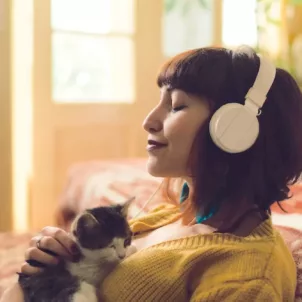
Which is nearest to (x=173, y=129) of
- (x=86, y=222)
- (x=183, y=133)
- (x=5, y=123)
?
(x=183, y=133)

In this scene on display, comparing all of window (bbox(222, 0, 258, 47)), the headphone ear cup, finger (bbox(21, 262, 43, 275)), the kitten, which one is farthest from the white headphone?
window (bbox(222, 0, 258, 47))

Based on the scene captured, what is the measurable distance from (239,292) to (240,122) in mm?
249

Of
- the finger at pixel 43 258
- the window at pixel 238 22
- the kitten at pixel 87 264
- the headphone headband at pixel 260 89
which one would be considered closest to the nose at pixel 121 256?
the kitten at pixel 87 264

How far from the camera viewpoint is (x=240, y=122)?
824mm

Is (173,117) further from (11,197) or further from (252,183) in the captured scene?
(11,197)

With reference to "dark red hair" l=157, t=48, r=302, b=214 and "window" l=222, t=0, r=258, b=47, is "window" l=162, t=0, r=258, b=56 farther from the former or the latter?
"dark red hair" l=157, t=48, r=302, b=214

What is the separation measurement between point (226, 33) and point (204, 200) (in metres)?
2.36

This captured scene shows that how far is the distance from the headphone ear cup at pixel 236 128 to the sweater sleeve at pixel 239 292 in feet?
0.66

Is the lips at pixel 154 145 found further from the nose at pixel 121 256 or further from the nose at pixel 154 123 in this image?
the nose at pixel 121 256

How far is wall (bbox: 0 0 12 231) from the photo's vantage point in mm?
2594

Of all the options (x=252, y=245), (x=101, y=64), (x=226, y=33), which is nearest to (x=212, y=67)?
(x=252, y=245)

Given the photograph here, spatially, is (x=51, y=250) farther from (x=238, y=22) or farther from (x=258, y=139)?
(x=238, y=22)

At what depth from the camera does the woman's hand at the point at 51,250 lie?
92 cm

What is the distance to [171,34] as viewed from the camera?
2977 millimetres
